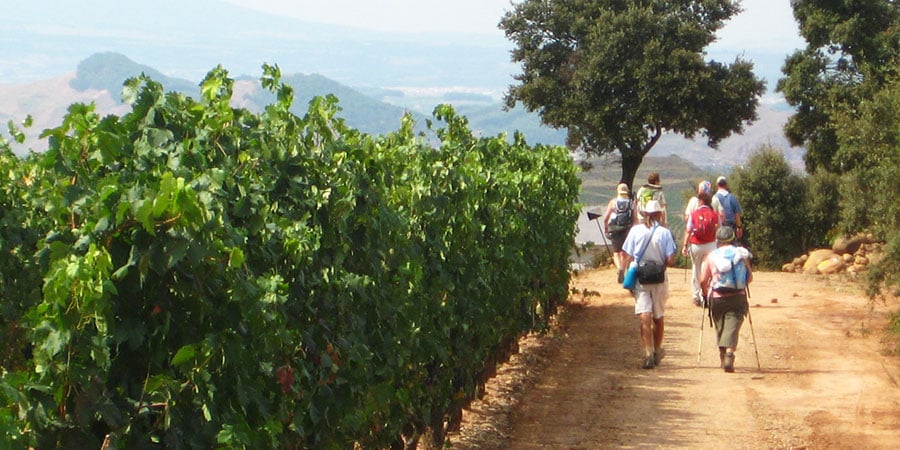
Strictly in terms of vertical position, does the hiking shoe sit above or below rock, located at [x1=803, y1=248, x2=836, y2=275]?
above

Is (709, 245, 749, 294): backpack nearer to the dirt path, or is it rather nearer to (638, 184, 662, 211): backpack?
the dirt path

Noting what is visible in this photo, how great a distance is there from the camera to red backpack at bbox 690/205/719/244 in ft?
51.8

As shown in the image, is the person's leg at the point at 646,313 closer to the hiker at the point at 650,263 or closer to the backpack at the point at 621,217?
the hiker at the point at 650,263

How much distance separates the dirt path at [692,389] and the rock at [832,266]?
9399 millimetres

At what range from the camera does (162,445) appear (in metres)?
4.06

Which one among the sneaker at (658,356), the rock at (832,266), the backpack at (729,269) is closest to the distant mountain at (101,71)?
the rock at (832,266)

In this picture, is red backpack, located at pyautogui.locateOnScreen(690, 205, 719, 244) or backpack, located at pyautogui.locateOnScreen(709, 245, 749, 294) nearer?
backpack, located at pyautogui.locateOnScreen(709, 245, 749, 294)

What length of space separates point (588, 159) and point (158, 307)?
3903cm

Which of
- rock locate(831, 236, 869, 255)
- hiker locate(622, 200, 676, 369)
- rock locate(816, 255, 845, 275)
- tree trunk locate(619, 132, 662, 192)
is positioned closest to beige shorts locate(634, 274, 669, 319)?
hiker locate(622, 200, 676, 369)

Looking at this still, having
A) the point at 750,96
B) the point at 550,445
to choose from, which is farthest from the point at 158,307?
the point at 750,96

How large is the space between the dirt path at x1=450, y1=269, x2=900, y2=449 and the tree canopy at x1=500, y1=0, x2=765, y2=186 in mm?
22001

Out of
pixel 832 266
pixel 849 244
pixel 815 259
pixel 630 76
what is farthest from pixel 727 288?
pixel 630 76

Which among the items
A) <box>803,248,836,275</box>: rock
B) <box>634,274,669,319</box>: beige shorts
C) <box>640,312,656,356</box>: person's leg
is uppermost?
<box>634,274,669,319</box>: beige shorts

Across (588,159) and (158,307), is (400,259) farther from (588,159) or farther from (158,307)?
(588,159)
